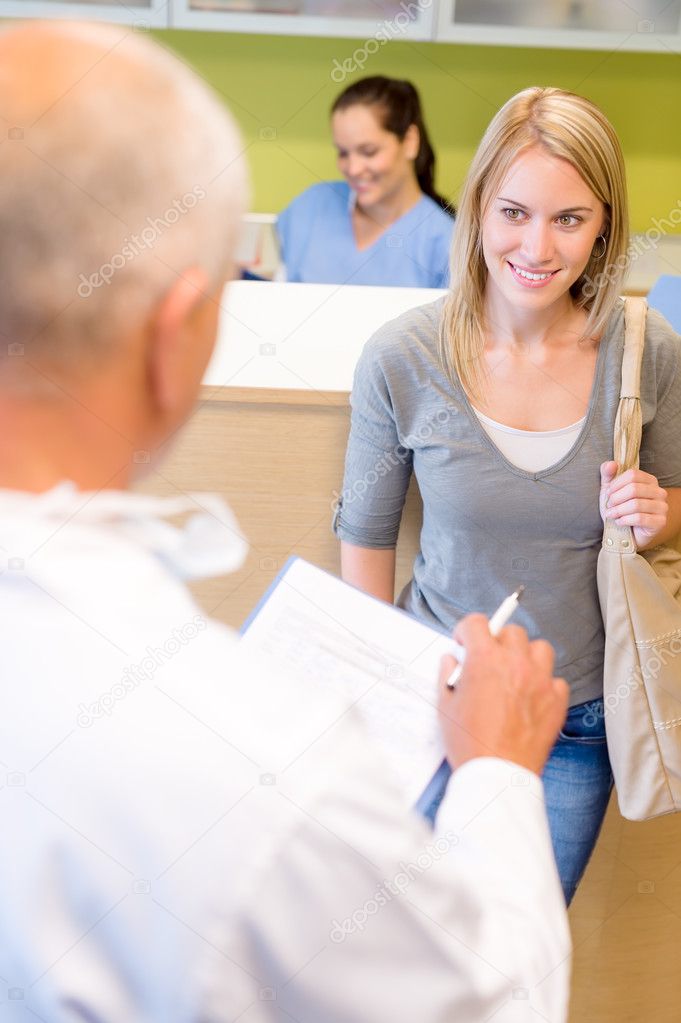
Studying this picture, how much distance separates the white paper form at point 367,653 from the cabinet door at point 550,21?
2.86 m

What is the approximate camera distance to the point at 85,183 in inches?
19.4

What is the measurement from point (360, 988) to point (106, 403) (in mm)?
302

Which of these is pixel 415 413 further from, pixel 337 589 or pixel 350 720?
pixel 350 720

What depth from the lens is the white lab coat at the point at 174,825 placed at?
470 millimetres

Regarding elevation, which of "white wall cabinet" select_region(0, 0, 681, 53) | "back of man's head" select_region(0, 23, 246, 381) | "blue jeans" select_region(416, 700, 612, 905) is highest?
"back of man's head" select_region(0, 23, 246, 381)

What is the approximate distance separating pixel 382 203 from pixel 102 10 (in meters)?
1.35

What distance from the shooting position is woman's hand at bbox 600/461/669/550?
1108mm

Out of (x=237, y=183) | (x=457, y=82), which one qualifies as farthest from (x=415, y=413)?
(x=457, y=82)

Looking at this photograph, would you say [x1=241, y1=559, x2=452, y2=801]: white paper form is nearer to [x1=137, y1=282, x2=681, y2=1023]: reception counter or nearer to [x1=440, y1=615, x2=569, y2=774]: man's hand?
[x1=440, y1=615, x2=569, y2=774]: man's hand

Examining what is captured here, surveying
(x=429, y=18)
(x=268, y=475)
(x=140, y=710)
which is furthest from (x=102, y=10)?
(x=140, y=710)

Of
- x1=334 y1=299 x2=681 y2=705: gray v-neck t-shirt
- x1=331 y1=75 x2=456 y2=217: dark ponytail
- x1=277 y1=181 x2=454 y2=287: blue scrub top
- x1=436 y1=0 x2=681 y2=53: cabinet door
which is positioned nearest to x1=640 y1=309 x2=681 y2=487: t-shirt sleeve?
x1=334 y1=299 x2=681 y2=705: gray v-neck t-shirt

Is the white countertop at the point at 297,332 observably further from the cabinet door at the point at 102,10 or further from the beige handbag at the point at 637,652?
the cabinet door at the point at 102,10

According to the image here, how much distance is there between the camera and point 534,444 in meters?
1.16

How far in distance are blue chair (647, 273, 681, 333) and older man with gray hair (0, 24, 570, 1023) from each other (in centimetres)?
103
